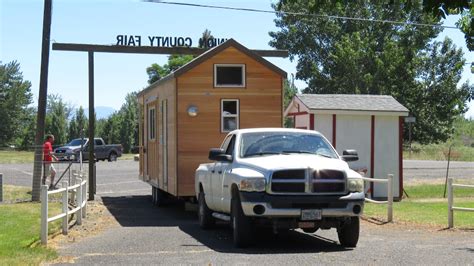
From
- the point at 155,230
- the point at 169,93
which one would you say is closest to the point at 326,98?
the point at 169,93

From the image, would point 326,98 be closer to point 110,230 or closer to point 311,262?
point 110,230

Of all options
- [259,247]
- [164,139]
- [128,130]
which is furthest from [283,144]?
[128,130]

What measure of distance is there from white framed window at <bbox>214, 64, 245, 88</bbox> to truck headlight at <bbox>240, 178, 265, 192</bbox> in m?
5.86

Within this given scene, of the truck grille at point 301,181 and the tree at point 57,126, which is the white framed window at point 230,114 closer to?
the truck grille at point 301,181

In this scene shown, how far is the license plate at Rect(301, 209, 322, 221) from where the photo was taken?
10.1 meters

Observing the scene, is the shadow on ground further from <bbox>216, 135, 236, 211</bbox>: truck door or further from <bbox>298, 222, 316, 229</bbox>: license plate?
<bbox>216, 135, 236, 211</bbox>: truck door

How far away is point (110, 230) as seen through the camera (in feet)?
44.2

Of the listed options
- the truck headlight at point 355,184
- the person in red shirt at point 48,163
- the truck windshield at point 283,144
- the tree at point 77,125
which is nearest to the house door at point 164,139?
the truck windshield at point 283,144

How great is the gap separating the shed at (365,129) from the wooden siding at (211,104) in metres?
5.64

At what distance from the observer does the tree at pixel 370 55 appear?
56.2 meters

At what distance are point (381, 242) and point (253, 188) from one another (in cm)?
255

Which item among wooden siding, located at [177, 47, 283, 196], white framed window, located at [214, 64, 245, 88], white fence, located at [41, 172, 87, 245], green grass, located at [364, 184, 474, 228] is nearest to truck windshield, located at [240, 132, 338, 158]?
white fence, located at [41, 172, 87, 245]

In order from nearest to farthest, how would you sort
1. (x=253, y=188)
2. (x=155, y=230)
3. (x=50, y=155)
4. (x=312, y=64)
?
(x=253, y=188) < (x=155, y=230) < (x=50, y=155) < (x=312, y=64)

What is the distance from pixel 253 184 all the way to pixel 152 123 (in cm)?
935
